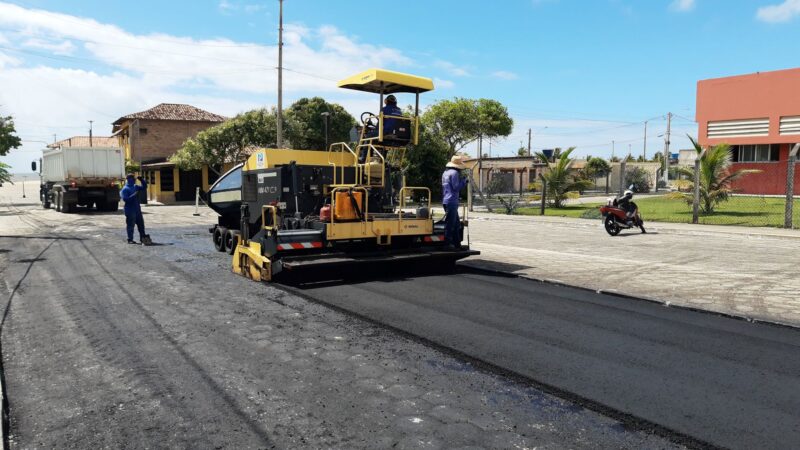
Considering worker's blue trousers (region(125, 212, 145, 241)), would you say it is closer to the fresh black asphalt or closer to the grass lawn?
the fresh black asphalt

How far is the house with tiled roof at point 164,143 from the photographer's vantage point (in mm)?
40188

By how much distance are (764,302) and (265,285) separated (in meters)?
6.49

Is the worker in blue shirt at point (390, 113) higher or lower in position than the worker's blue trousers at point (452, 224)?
higher

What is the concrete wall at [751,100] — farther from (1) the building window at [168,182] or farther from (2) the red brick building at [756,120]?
(1) the building window at [168,182]

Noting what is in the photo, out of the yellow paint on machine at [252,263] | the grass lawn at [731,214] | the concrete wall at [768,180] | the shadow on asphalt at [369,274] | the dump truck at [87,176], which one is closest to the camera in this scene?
the yellow paint on machine at [252,263]

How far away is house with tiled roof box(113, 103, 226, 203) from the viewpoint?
132 ft

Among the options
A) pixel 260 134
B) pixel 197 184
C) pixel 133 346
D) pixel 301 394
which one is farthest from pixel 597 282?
pixel 197 184

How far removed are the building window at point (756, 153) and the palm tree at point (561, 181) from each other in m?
12.4

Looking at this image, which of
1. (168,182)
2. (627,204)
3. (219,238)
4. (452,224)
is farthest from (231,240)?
(168,182)

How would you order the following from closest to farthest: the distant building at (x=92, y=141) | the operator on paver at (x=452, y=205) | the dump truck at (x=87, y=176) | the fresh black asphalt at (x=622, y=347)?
the fresh black asphalt at (x=622, y=347)
the operator on paver at (x=452, y=205)
the dump truck at (x=87, y=176)
the distant building at (x=92, y=141)

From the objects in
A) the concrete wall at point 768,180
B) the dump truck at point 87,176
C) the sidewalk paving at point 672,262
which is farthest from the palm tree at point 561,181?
the dump truck at point 87,176

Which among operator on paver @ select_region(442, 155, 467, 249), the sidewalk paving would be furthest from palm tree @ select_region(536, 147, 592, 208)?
operator on paver @ select_region(442, 155, 467, 249)

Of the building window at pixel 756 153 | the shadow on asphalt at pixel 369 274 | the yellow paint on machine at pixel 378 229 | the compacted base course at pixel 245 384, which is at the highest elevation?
the building window at pixel 756 153

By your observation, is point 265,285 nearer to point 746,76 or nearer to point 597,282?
point 597,282
